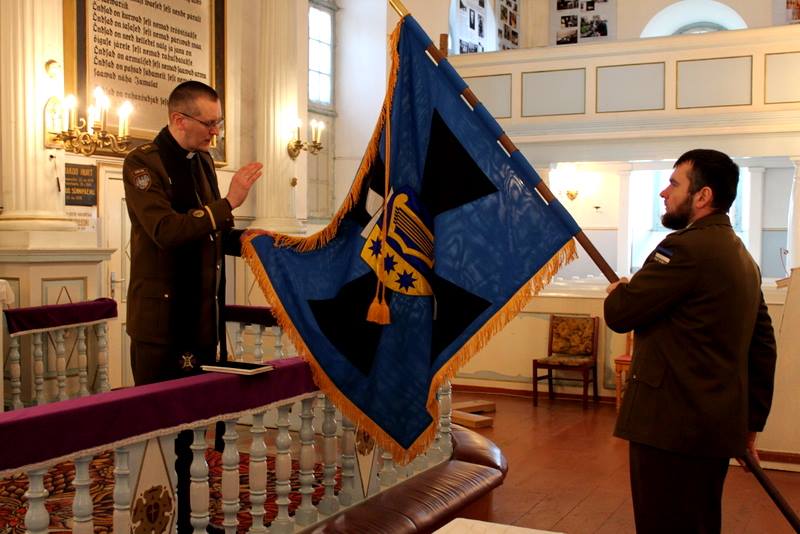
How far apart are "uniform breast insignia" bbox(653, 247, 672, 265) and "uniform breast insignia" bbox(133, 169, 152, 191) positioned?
1.63 meters

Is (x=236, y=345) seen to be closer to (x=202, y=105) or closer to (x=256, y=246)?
(x=256, y=246)

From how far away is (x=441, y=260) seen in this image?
3035 millimetres

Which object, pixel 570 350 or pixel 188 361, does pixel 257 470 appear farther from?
pixel 570 350

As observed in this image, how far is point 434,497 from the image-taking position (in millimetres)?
3605

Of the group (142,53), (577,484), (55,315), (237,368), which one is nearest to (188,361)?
(237,368)

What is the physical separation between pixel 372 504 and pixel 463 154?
140cm

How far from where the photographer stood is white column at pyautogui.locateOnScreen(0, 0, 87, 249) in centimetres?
632

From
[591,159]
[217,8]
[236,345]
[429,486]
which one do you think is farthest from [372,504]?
[591,159]

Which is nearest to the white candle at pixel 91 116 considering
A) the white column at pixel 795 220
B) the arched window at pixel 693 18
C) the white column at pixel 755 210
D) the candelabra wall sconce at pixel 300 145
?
the candelabra wall sconce at pixel 300 145

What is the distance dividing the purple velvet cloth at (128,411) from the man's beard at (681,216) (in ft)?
4.39

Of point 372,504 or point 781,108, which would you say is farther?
point 781,108

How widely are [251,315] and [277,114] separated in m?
5.02

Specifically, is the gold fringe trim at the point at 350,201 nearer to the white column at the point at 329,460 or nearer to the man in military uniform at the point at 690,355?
the white column at the point at 329,460

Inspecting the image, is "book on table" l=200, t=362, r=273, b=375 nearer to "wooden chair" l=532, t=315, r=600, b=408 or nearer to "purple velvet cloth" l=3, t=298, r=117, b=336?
"purple velvet cloth" l=3, t=298, r=117, b=336
